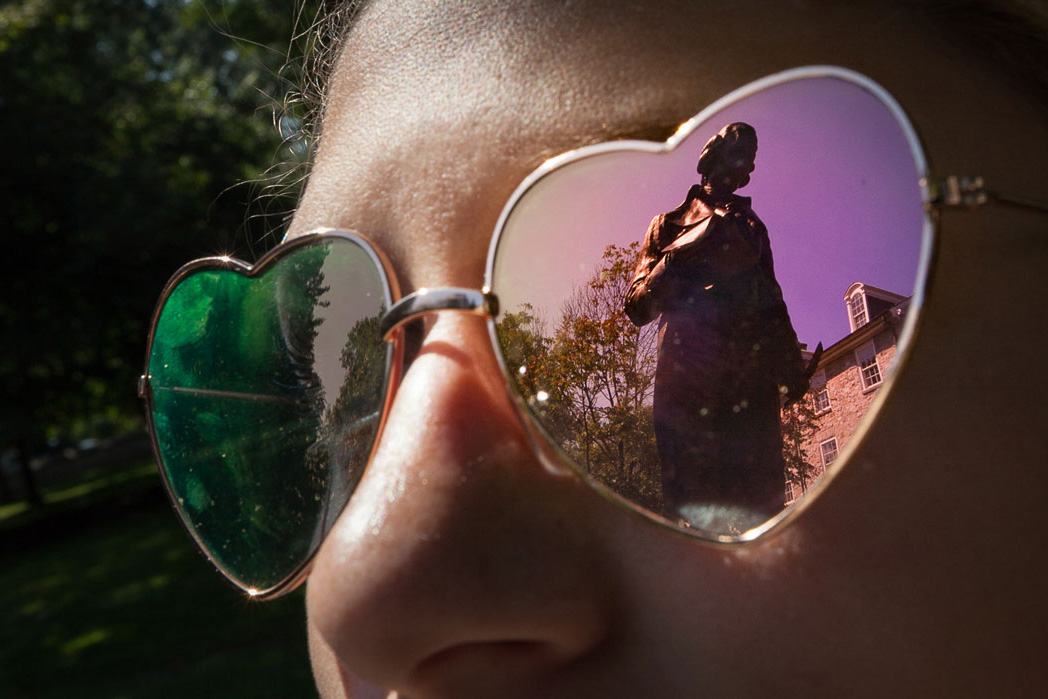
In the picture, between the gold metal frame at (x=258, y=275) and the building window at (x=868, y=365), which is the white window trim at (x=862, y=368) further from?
the gold metal frame at (x=258, y=275)

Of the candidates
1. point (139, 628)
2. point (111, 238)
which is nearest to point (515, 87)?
point (139, 628)

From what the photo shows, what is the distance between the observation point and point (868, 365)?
89 centimetres

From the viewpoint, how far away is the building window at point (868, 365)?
34.9 inches

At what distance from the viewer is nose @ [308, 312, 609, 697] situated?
970mm

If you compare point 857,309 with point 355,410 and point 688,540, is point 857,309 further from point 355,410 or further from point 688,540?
point 355,410

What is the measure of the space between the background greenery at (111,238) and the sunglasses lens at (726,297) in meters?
6.62

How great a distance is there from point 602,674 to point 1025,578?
506 mm

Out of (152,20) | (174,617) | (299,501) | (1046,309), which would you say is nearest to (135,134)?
(152,20)

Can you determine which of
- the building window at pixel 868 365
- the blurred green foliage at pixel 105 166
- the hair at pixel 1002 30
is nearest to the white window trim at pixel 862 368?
the building window at pixel 868 365

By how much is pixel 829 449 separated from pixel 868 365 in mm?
104

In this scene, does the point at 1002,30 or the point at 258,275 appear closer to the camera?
the point at 1002,30

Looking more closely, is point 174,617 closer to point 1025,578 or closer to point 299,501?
A: point 299,501

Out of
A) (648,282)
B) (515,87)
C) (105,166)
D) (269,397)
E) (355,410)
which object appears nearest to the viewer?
(648,282)

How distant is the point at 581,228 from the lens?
1.04m
